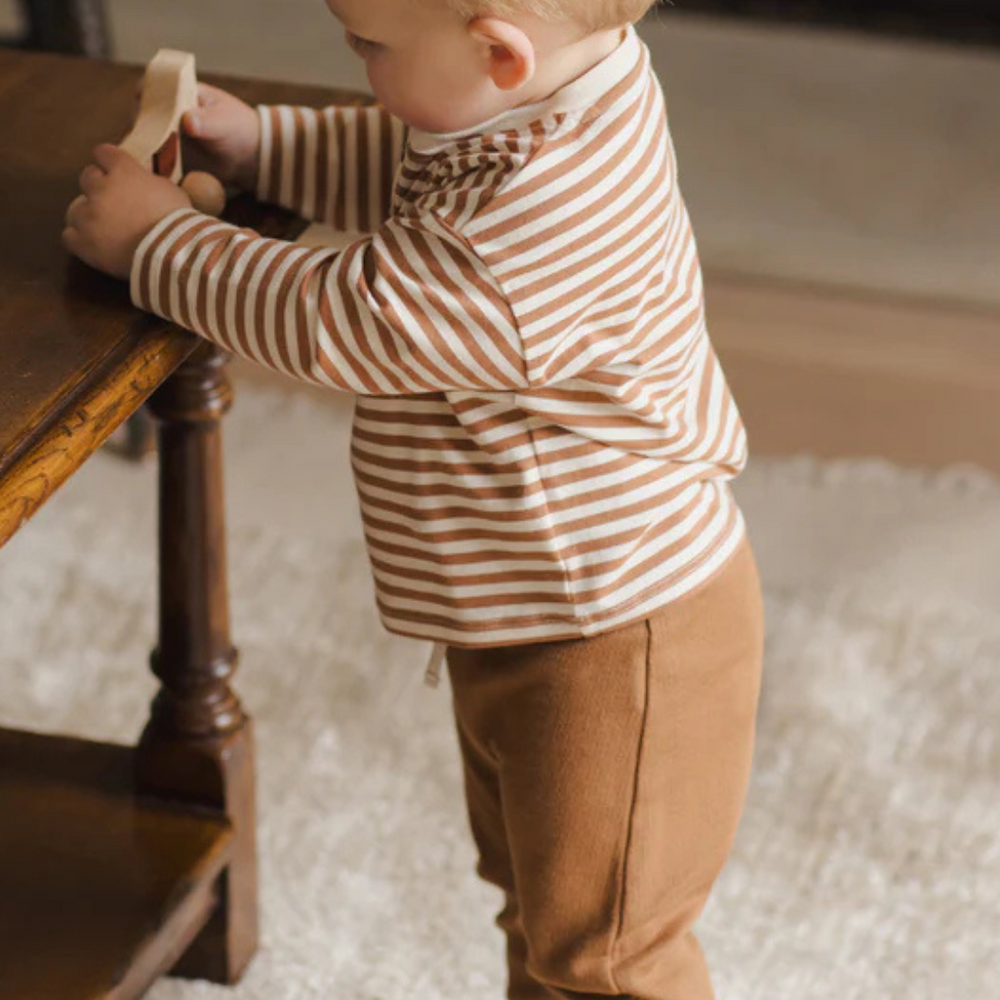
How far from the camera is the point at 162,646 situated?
1143 mm

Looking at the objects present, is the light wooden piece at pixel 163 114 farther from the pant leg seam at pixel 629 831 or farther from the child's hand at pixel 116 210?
the pant leg seam at pixel 629 831

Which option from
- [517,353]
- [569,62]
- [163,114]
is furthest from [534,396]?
[163,114]

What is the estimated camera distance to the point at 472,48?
786mm

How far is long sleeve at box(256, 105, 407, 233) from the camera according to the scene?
96 centimetres

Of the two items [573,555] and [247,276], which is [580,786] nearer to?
[573,555]

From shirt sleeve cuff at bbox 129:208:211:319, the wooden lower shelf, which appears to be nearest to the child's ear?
shirt sleeve cuff at bbox 129:208:211:319

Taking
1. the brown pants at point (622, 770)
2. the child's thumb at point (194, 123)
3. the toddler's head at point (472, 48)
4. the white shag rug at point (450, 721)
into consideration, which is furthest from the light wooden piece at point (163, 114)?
the white shag rug at point (450, 721)

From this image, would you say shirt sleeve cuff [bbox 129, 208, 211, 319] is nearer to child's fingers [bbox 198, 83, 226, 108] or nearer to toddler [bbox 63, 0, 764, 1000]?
toddler [bbox 63, 0, 764, 1000]

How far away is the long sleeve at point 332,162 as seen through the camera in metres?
0.96

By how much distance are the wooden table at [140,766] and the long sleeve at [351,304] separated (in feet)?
0.17

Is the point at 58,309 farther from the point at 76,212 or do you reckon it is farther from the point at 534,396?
the point at 534,396

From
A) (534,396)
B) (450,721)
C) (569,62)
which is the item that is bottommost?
(450,721)

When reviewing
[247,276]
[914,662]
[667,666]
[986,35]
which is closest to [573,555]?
[667,666]

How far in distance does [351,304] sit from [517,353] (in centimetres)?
8
